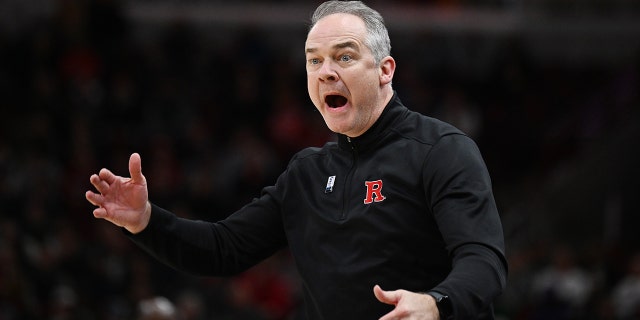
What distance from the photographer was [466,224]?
11.4ft

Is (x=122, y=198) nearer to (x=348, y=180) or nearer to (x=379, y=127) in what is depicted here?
(x=348, y=180)

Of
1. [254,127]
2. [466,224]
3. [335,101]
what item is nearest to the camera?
[466,224]

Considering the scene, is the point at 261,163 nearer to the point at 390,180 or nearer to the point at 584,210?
the point at 584,210

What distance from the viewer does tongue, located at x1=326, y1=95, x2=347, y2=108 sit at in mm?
4012

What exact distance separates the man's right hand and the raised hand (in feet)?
4.12

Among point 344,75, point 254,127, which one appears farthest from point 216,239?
point 254,127

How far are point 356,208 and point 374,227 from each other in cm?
12

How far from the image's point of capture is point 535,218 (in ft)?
48.6

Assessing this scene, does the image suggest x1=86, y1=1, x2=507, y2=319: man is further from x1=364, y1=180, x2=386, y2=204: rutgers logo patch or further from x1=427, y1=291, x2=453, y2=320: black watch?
x1=427, y1=291, x2=453, y2=320: black watch

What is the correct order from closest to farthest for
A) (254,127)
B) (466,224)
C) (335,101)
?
(466,224) < (335,101) < (254,127)

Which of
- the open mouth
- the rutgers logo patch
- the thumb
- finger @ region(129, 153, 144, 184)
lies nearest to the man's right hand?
finger @ region(129, 153, 144, 184)

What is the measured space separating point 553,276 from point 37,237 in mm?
6084

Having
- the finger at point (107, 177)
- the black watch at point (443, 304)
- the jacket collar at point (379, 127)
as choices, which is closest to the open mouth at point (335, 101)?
the jacket collar at point (379, 127)

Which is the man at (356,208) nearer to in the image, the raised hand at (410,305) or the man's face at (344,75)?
the man's face at (344,75)
